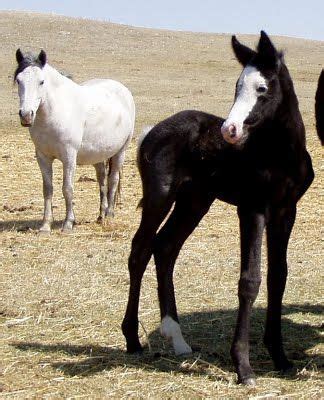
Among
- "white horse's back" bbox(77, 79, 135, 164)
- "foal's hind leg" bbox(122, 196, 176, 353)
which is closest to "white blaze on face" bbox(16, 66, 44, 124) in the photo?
"white horse's back" bbox(77, 79, 135, 164)

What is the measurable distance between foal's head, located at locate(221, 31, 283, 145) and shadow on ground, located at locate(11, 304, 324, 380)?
4.94 ft

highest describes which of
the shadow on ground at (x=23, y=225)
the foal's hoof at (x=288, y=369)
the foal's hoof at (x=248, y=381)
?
the foal's hoof at (x=248, y=381)

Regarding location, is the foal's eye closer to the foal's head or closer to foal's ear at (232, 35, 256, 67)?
the foal's head

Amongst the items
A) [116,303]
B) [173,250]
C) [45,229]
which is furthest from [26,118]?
[173,250]

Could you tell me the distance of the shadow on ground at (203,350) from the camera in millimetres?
5109

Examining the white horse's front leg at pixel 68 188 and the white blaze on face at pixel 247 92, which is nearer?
the white blaze on face at pixel 247 92

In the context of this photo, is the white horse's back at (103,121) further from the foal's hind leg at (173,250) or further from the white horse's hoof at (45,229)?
the foal's hind leg at (173,250)

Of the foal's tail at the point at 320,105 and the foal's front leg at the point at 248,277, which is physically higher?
the foal's tail at the point at 320,105

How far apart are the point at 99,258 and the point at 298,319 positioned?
2522 millimetres

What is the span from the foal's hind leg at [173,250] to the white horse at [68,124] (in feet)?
12.3

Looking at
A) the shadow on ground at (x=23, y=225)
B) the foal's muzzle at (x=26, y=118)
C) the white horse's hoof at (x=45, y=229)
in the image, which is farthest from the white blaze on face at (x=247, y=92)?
the shadow on ground at (x=23, y=225)

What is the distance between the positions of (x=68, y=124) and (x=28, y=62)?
0.89m

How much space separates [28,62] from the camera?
9148mm

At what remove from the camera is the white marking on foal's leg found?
5.37 metres
